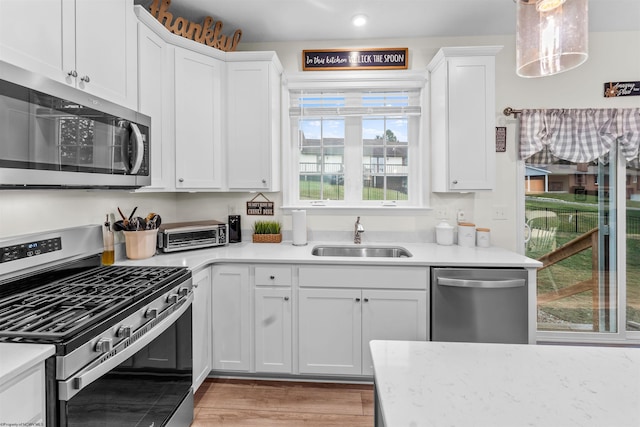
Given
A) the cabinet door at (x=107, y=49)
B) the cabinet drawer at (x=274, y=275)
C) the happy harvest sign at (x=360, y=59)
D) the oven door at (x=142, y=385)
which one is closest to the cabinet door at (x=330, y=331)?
the cabinet drawer at (x=274, y=275)

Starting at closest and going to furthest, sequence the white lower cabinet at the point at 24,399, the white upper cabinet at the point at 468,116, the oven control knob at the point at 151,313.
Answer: the white lower cabinet at the point at 24,399
the oven control knob at the point at 151,313
the white upper cabinet at the point at 468,116

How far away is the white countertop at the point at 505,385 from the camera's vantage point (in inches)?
25.7

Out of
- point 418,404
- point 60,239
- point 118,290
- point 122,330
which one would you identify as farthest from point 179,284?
point 418,404

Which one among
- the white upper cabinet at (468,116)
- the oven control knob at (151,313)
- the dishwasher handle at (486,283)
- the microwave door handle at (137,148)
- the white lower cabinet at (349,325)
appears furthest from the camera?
the white upper cabinet at (468,116)

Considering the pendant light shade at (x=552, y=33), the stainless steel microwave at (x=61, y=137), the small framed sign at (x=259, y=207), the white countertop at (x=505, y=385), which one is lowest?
the white countertop at (x=505, y=385)

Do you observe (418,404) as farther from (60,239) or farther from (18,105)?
(60,239)

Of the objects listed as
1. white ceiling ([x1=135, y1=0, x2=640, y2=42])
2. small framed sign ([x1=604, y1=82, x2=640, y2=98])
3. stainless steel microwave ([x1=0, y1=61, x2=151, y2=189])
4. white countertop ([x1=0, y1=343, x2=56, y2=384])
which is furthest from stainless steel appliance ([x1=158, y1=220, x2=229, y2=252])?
small framed sign ([x1=604, y1=82, x2=640, y2=98])

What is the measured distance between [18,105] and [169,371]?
1.24 meters

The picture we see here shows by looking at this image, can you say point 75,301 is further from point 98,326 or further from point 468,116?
point 468,116

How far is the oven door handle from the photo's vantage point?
3.45ft

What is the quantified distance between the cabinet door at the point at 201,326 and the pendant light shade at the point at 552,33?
1894mm

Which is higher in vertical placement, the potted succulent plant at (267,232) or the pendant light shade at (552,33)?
the pendant light shade at (552,33)

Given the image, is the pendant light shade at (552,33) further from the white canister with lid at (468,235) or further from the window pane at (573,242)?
the window pane at (573,242)

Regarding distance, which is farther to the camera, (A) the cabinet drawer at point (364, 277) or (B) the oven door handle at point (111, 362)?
(A) the cabinet drawer at point (364, 277)
